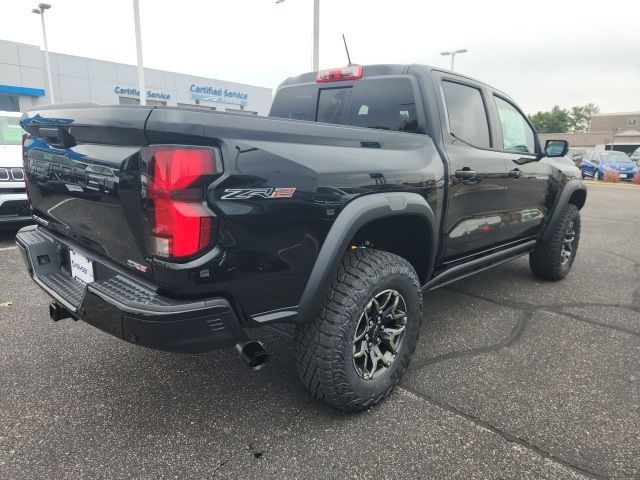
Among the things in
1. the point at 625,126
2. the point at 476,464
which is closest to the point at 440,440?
the point at 476,464

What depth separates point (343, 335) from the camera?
217cm

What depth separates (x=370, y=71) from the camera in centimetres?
322

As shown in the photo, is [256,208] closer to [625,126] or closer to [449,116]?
[449,116]

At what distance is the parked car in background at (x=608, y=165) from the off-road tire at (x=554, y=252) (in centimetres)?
1946

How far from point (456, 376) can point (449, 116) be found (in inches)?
65.0

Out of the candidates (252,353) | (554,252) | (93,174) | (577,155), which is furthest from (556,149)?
(577,155)

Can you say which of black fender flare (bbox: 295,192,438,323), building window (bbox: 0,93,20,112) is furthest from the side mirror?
building window (bbox: 0,93,20,112)

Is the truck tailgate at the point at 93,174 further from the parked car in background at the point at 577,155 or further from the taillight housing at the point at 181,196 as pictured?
the parked car in background at the point at 577,155

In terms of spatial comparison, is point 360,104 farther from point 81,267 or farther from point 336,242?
point 81,267

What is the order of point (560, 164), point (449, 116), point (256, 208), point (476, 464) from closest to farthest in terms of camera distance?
1. point (256, 208)
2. point (476, 464)
3. point (449, 116)
4. point (560, 164)

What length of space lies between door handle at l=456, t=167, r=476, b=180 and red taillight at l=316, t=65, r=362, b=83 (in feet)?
3.23

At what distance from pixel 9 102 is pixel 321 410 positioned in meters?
28.7

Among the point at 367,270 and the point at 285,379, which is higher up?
the point at 367,270

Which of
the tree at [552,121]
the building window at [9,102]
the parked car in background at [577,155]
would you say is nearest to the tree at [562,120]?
the tree at [552,121]
